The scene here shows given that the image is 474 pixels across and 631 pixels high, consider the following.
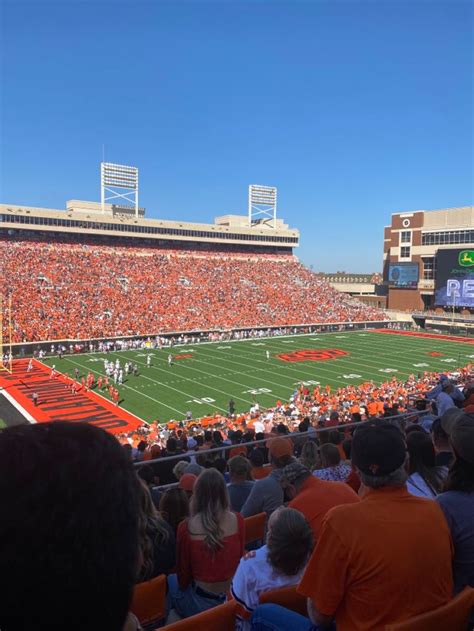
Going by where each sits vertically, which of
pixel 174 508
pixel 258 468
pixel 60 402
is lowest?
pixel 60 402

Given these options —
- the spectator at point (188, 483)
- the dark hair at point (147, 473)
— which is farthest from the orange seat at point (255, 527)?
the dark hair at point (147, 473)

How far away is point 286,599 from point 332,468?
10.2 feet

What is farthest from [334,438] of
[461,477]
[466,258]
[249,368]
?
[466,258]

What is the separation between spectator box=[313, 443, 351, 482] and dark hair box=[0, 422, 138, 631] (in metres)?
4.63

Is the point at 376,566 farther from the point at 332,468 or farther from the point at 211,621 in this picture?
the point at 332,468

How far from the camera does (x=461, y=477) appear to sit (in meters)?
2.92

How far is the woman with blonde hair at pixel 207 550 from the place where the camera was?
130 inches

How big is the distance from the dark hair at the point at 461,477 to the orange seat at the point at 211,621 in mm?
1415

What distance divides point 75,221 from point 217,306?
54.1 feet

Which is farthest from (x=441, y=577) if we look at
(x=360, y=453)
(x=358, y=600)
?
(x=360, y=453)

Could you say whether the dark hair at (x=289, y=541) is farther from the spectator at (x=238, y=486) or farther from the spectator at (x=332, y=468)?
the spectator at (x=332, y=468)

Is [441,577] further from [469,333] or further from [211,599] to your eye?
[469,333]

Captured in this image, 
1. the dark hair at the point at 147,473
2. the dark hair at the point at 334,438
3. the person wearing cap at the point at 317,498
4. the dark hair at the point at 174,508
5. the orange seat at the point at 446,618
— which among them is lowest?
the dark hair at the point at 147,473

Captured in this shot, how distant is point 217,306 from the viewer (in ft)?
152
